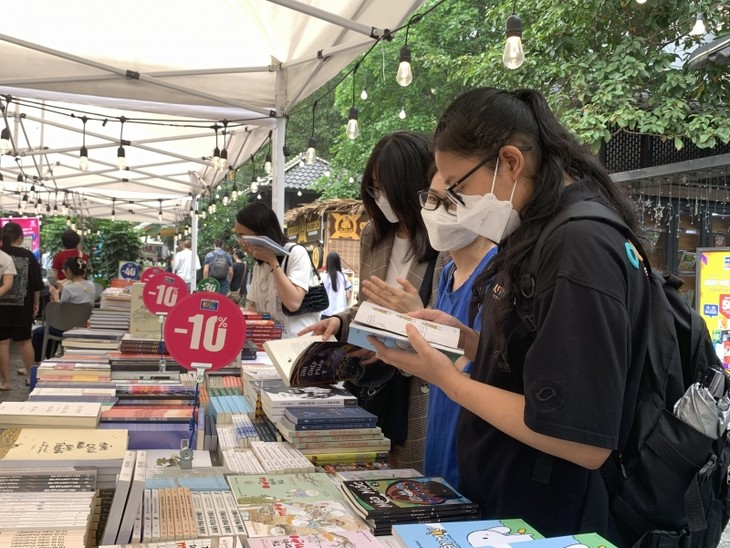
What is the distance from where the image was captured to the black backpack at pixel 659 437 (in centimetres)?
111

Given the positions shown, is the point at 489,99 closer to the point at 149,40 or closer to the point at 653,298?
the point at 653,298

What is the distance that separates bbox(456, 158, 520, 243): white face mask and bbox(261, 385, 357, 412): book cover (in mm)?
738

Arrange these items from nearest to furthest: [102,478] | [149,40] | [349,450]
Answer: [102,478]
[349,450]
[149,40]

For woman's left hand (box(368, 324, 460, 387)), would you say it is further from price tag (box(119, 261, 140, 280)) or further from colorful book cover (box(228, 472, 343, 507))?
price tag (box(119, 261, 140, 280))

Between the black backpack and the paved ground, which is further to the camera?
the paved ground

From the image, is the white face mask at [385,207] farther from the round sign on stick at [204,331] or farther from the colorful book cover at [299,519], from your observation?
the colorful book cover at [299,519]

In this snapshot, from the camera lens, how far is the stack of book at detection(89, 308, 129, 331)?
3938mm

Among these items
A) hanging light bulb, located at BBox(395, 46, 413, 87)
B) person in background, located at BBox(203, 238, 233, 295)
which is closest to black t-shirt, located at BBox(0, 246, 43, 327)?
hanging light bulb, located at BBox(395, 46, 413, 87)

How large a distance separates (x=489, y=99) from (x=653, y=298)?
477 mm

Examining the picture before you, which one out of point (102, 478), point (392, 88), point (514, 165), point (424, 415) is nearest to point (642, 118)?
point (424, 415)

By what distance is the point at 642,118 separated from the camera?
636 cm


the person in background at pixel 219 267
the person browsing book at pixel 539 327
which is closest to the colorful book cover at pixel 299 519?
the person browsing book at pixel 539 327

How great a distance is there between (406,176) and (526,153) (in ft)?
3.02

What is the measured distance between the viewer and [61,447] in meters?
1.41
